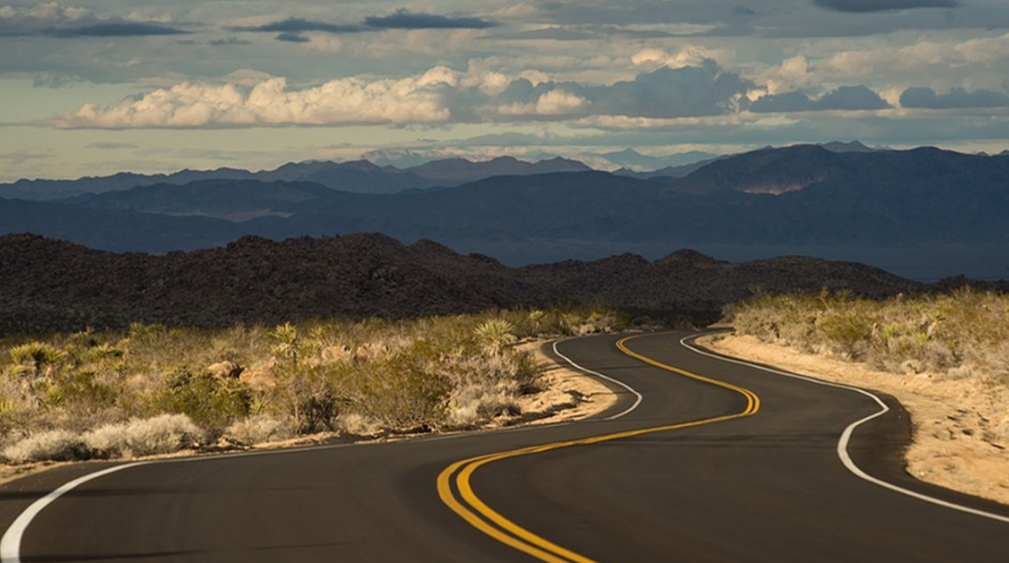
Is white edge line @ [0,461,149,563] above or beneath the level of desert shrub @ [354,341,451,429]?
above

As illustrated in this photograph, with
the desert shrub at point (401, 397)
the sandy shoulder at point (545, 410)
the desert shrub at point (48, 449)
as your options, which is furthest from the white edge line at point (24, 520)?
the desert shrub at point (401, 397)

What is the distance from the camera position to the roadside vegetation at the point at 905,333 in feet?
113

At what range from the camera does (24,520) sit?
12055 mm

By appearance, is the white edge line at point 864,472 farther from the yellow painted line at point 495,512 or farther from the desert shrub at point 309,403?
the desert shrub at point 309,403

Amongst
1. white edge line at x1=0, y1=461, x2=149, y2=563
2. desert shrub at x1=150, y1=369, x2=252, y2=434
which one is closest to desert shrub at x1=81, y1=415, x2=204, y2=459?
desert shrub at x1=150, y1=369, x2=252, y2=434

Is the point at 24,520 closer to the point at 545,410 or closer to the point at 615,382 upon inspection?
the point at 545,410

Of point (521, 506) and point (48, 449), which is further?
point (48, 449)

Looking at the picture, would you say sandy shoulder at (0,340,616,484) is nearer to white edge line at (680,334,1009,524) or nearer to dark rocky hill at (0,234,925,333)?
white edge line at (680,334,1009,524)

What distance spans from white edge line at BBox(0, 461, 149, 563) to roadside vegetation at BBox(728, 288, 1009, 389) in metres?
22.5

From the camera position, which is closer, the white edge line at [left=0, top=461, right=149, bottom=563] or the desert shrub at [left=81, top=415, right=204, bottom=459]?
the white edge line at [left=0, top=461, right=149, bottom=563]

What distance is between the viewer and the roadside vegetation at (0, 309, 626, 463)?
69.4 feet

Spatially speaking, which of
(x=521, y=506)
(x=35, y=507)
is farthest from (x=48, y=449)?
(x=521, y=506)

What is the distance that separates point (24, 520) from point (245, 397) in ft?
55.0

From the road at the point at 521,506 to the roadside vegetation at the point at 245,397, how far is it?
3293 millimetres
